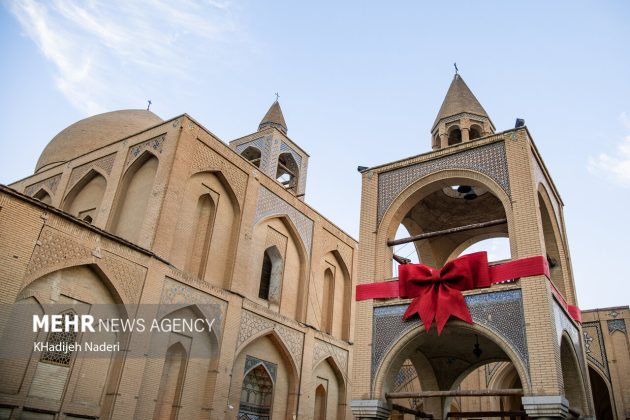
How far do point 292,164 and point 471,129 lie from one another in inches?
322

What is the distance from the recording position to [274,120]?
19688 millimetres

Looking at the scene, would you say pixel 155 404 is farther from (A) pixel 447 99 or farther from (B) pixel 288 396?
(A) pixel 447 99

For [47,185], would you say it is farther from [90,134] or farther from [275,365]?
[275,365]

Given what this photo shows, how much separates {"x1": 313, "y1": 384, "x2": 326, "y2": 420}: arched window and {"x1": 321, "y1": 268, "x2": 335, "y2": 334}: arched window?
179cm

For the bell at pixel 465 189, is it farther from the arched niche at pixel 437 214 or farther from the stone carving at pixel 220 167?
the stone carving at pixel 220 167

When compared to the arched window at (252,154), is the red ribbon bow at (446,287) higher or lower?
lower

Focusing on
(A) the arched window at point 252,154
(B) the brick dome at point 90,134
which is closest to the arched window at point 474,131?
(A) the arched window at point 252,154

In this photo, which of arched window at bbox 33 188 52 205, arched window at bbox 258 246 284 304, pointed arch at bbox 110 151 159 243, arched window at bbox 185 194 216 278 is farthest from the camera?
arched window at bbox 33 188 52 205

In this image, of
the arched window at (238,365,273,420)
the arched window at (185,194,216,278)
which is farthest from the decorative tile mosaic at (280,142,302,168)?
the arched window at (238,365,273,420)

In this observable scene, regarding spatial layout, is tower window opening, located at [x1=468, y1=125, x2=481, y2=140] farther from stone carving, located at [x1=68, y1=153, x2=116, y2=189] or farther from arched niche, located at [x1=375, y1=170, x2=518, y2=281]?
stone carving, located at [x1=68, y1=153, x2=116, y2=189]

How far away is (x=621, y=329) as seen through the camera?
15.7 meters

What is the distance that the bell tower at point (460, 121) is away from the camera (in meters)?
11.8

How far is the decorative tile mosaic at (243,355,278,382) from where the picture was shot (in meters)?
13.2

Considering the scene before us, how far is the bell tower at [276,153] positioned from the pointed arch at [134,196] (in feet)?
15.9
